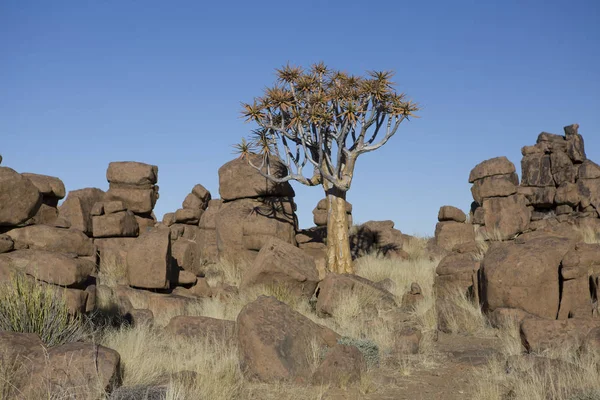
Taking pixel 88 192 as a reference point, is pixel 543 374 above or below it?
below

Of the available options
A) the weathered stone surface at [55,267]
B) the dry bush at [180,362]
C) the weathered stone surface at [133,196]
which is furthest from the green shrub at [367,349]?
the weathered stone surface at [133,196]

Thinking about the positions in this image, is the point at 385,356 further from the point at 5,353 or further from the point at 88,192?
the point at 88,192

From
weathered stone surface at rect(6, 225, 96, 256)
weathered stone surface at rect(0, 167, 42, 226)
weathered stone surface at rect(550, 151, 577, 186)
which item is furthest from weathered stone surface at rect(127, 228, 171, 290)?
weathered stone surface at rect(550, 151, 577, 186)

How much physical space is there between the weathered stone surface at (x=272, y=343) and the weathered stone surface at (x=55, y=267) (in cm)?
338

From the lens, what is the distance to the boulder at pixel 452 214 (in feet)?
91.5

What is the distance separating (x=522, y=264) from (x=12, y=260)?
967cm

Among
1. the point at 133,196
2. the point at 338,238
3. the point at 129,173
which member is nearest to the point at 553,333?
Answer: the point at 338,238

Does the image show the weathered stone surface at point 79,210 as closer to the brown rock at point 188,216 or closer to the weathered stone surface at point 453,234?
the brown rock at point 188,216

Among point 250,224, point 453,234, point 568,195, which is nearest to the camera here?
point 250,224

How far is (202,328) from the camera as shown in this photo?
461 inches

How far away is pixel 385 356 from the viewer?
1127 centimetres

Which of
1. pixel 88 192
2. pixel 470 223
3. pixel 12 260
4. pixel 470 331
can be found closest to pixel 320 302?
pixel 470 331

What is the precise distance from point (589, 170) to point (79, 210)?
20777 mm

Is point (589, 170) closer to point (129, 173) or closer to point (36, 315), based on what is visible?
point (129, 173)
